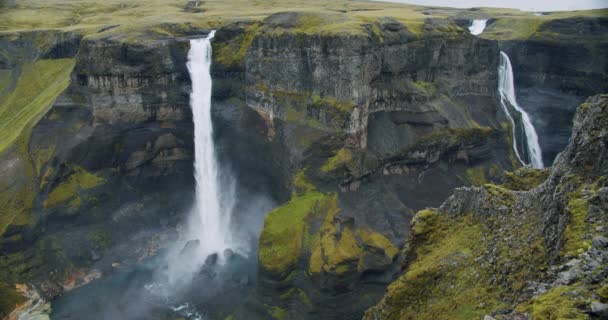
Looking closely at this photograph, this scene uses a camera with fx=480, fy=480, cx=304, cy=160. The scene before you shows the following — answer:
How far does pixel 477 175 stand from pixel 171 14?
45846 mm

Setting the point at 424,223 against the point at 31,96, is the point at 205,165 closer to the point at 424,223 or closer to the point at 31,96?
the point at 31,96

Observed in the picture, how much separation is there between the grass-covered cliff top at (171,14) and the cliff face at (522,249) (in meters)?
33.4

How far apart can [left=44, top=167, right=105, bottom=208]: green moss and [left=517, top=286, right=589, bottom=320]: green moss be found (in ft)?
131

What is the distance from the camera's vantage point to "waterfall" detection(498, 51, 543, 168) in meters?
52.0

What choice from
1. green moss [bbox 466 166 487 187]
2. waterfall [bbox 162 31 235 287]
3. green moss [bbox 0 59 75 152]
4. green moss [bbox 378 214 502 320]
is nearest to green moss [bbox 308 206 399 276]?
waterfall [bbox 162 31 235 287]

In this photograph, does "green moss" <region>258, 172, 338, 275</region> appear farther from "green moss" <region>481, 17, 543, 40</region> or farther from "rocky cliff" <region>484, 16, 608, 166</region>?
"green moss" <region>481, 17, 543, 40</region>

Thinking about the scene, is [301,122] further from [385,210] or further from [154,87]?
[154,87]

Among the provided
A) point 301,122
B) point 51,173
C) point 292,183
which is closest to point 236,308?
point 292,183

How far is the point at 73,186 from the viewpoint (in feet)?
138

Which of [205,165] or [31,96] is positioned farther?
[31,96]

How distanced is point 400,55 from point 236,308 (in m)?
26.5

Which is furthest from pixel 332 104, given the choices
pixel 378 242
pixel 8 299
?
pixel 8 299

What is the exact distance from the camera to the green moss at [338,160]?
37.1 m

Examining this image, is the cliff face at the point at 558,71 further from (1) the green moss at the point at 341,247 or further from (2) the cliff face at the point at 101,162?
(2) the cliff face at the point at 101,162
